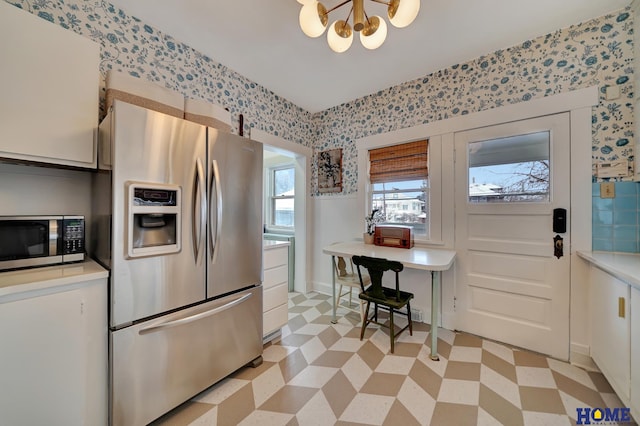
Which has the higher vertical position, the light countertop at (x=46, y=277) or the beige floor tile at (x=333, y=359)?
the light countertop at (x=46, y=277)

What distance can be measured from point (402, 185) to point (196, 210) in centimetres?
228

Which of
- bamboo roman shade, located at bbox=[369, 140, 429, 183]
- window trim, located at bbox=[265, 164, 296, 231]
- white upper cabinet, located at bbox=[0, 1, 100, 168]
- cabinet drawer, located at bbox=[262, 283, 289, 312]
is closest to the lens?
white upper cabinet, located at bbox=[0, 1, 100, 168]

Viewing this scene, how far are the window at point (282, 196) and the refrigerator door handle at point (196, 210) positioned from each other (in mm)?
2499

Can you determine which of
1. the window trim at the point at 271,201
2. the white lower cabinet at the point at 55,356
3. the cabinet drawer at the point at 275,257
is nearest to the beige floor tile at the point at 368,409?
the cabinet drawer at the point at 275,257

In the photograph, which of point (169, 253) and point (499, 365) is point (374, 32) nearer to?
point (169, 253)

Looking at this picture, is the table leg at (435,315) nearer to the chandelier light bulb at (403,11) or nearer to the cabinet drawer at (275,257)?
the cabinet drawer at (275,257)

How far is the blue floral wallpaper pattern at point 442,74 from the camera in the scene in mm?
1731

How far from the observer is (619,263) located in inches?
60.2

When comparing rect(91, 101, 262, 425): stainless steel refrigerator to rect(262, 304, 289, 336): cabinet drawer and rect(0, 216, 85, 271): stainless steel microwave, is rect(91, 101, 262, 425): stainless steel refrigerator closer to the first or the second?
rect(0, 216, 85, 271): stainless steel microwave

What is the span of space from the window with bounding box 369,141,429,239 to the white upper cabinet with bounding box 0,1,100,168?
2647 millimetres

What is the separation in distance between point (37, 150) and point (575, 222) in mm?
3641

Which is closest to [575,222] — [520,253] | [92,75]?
[520,253]

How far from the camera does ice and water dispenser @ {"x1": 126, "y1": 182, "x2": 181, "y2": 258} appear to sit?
1.26 metres

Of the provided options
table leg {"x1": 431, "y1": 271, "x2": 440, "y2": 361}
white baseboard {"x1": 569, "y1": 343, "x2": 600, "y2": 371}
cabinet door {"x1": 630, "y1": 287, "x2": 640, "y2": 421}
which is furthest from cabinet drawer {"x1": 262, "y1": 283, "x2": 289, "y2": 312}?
white baseboard {"x1": 569, "y1": 343, "x2": 600, "y2": 371}
